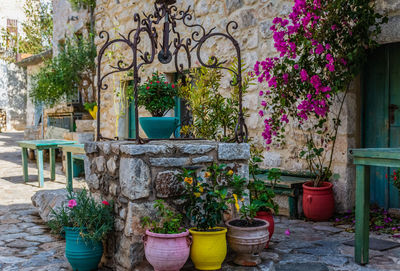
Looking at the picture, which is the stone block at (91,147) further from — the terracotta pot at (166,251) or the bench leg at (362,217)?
the bench leg at (362,217)

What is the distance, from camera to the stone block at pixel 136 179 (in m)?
2.76

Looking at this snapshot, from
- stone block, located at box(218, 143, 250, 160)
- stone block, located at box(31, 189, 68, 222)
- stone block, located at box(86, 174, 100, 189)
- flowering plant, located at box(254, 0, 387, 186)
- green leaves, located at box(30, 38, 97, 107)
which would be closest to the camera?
stone block, located at box(218, 143, 250, 160)

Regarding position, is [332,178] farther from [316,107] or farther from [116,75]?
[116,75]

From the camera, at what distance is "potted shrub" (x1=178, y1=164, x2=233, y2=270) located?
270cm

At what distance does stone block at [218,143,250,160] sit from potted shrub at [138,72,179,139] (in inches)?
24.6

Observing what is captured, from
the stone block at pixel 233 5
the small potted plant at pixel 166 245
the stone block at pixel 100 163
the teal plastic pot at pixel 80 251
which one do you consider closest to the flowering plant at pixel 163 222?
the small potted plant at pixel 166 245

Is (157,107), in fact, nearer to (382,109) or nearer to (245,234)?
(245,234)

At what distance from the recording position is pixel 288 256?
324cm

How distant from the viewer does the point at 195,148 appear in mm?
2986

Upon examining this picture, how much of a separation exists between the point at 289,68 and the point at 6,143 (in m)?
12.8

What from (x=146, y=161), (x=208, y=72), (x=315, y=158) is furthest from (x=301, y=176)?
(x=146, y=161)

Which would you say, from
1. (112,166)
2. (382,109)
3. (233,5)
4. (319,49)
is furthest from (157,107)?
(233,5)

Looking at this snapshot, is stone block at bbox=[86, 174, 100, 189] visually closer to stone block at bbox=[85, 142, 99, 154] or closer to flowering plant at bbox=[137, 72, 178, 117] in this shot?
stone block at bbox=[85, 142, 99, 154]

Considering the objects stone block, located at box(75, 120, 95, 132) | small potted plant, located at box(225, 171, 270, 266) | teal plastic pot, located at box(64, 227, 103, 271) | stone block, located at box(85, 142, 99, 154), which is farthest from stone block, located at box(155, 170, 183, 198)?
stone block, located at box(75, 120, 95, 132)
